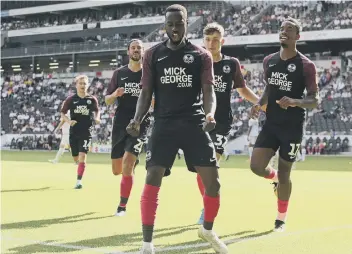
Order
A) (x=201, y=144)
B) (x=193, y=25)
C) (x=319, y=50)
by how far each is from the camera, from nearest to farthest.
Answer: (x=201, y=144) < (x=319, y=50) < (x=193, y=25)

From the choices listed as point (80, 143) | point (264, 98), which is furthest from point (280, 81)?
point (80, 143)

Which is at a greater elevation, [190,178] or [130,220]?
[130,220]

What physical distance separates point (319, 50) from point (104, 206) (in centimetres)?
4098

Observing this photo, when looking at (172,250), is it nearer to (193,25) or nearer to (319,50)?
(319,50)

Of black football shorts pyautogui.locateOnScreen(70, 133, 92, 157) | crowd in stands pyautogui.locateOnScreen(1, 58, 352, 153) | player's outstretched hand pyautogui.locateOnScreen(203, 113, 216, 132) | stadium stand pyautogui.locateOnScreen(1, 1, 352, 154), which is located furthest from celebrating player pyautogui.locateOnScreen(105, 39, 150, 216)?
crowd in stands pyautogui.locateOnScreen(1, 58, 352, 153)

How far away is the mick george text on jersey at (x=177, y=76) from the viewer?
571 cm

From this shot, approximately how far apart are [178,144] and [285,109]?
2106 mm

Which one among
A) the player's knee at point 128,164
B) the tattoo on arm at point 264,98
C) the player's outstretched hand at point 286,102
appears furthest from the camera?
the player's knee at point 128,164

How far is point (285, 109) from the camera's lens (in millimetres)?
7336

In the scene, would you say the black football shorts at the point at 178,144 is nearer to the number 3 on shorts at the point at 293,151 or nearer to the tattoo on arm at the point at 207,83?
the tattoo on arm at the point at 207,83

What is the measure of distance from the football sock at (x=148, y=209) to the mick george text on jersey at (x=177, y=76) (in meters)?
1.01

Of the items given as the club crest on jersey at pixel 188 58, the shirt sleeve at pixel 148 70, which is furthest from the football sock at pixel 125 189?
the club crest on jersey at pixel 188 58

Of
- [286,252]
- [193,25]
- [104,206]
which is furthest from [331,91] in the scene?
[286,252]

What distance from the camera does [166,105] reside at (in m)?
5.75
